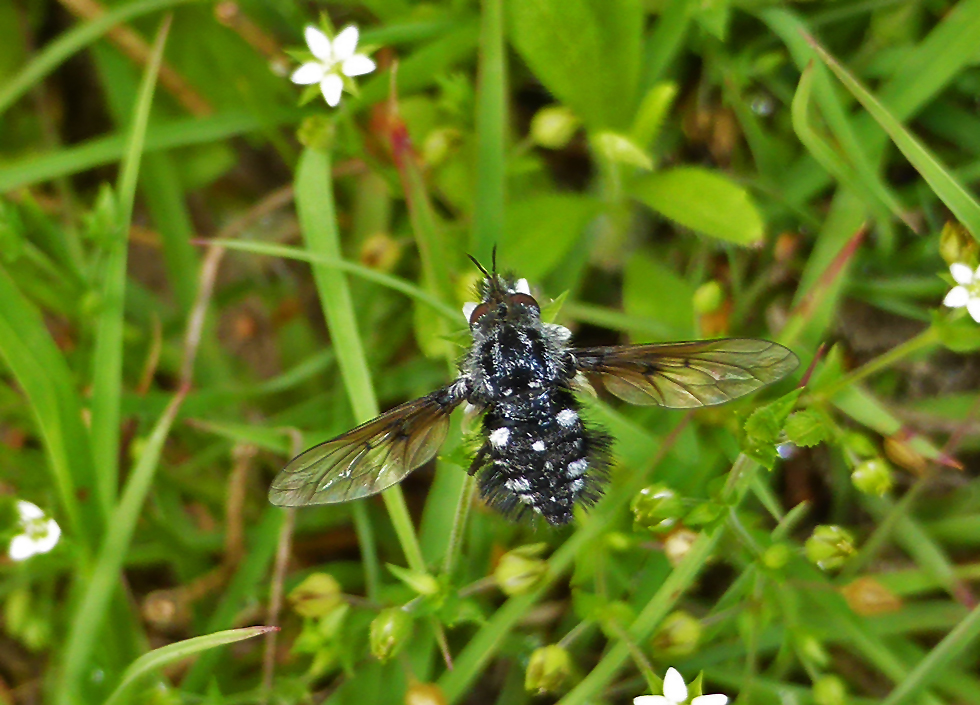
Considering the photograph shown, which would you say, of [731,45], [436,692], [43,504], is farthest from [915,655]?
[43,504]

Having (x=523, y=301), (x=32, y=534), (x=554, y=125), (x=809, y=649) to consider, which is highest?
(x=554, y=125)

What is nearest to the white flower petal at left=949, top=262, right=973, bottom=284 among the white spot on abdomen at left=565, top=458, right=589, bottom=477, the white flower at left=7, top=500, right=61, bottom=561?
the white spot on abdomen at left=565, top=458, right=589, bottom=477

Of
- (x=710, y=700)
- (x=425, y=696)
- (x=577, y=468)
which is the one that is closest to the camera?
(x=710, y=700)

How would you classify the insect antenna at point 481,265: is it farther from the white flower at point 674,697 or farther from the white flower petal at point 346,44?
the white flower at point 674,697

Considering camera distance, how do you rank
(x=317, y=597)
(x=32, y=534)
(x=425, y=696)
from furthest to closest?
(x=32, y=534) < (x=317, y=597) < (x=425, y=696)

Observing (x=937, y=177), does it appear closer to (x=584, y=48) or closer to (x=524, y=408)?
(x=584, y=48)

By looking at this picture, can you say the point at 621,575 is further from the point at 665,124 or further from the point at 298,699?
the point at 665,124

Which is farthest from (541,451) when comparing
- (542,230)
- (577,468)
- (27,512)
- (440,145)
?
(27,512)
